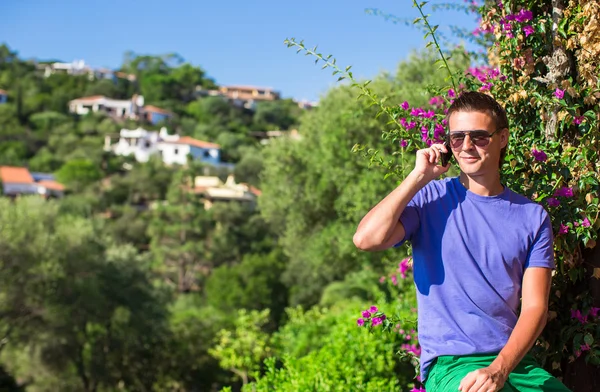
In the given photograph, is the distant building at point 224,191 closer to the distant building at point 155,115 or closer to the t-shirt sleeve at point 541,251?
the distant building at point 155,115

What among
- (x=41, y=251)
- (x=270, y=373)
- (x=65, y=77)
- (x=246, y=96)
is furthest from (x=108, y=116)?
(x=270, y=373)

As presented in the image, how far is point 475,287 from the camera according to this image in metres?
2.21

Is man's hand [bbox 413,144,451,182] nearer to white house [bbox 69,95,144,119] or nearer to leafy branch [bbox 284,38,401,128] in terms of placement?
leafy branch [bbox 284,38,401,128]

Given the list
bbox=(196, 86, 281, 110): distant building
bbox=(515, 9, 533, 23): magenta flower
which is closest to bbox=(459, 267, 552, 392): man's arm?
bbox=(515, 9, 533, 23): magenta flower

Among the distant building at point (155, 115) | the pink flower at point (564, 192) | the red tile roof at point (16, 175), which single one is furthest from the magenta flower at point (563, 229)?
the distant building at point (155, 115)

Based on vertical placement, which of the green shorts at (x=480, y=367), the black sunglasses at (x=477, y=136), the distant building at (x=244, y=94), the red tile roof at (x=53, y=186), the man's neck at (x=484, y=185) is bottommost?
the green shorts at (x=480, y=367)

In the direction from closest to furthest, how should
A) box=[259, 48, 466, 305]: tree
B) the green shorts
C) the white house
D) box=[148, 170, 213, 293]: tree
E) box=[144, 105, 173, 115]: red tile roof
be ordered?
the green shorts → box=[259, 48, 466, 305]: tree → box=[148, 170, 213, 293]: tree → the white house → box=[144, 105, 173, 115]: red tile roof

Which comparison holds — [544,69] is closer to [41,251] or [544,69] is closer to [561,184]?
[561,184]

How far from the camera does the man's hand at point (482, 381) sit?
2035 millimetres

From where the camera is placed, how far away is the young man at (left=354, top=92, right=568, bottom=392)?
219cm

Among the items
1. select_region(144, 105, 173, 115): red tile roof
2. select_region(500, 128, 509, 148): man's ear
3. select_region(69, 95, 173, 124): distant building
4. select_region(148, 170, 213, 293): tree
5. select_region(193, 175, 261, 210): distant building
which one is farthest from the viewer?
select_region(144, 105, 173, 115): red tile roof

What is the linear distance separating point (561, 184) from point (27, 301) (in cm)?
2051

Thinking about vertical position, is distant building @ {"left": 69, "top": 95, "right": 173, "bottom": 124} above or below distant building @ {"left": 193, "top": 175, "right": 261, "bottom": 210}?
above

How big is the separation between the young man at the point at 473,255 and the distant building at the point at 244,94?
10676cm
